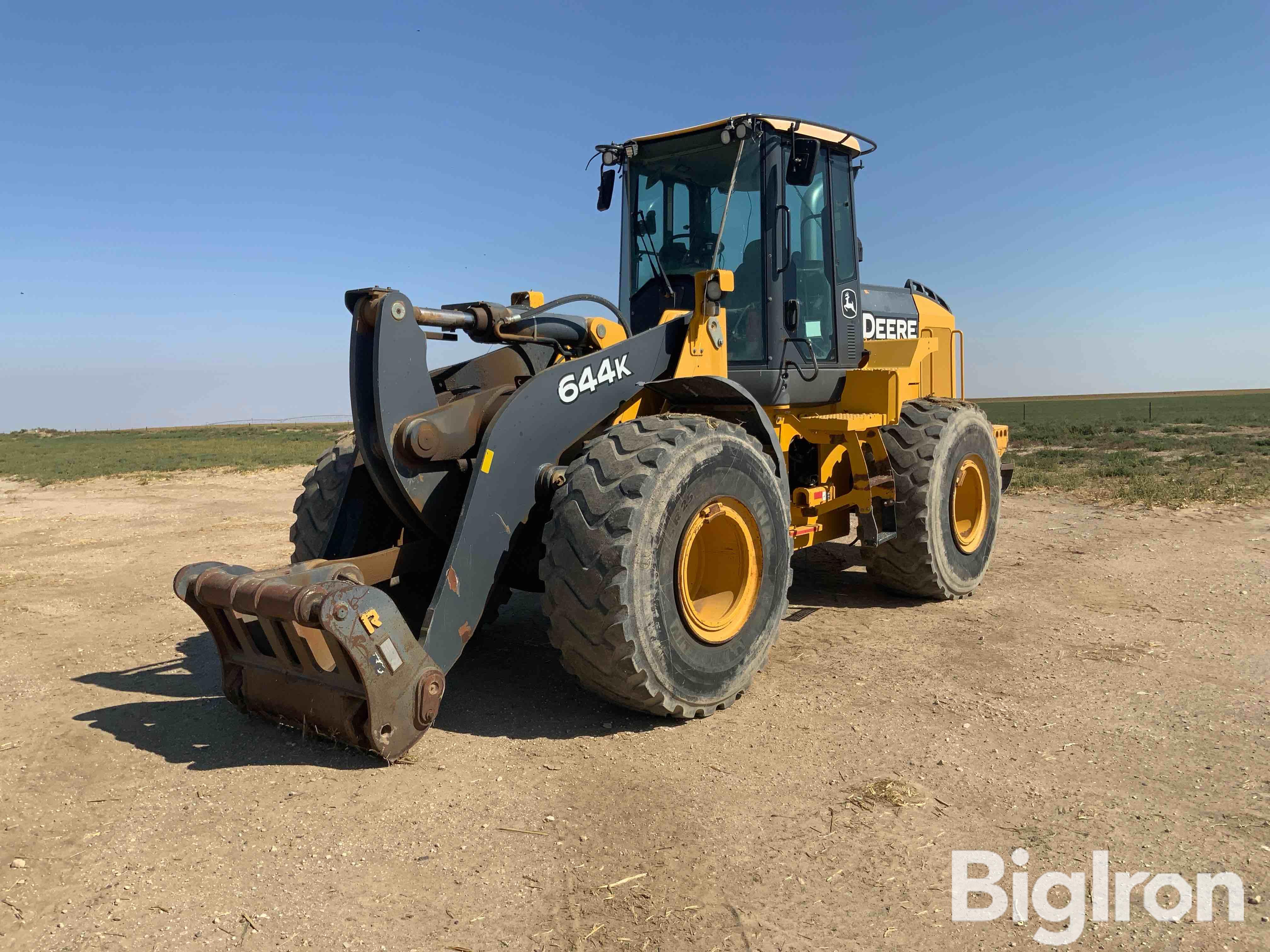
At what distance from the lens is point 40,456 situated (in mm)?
34375

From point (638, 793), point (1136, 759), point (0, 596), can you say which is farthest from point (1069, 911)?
point (0, 596)

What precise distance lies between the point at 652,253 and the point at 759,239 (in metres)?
0.89

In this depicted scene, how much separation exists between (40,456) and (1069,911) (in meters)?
39.8

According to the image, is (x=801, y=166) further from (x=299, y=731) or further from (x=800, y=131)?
(x=299, y=731)

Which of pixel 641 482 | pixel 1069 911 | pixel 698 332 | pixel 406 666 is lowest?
pixel 1069 911

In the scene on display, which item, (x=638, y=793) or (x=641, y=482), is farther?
(x=641, y=482)

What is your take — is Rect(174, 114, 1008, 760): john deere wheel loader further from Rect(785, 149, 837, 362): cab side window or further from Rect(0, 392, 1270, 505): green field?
Rect(0, 392, 1270, 505): green field

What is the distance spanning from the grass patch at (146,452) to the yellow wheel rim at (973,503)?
16.5 meters

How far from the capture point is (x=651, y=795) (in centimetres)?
383

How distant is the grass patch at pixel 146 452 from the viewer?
25609 millimetres

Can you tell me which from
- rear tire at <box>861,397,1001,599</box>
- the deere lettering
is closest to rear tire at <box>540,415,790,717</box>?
rear tire at <box>861,397,1001,599</box>

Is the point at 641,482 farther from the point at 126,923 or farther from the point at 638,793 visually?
the point at 126,923

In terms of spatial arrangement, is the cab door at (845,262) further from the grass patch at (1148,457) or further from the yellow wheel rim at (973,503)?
the grass patch at (1148,457)

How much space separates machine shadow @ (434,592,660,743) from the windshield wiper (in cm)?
270
